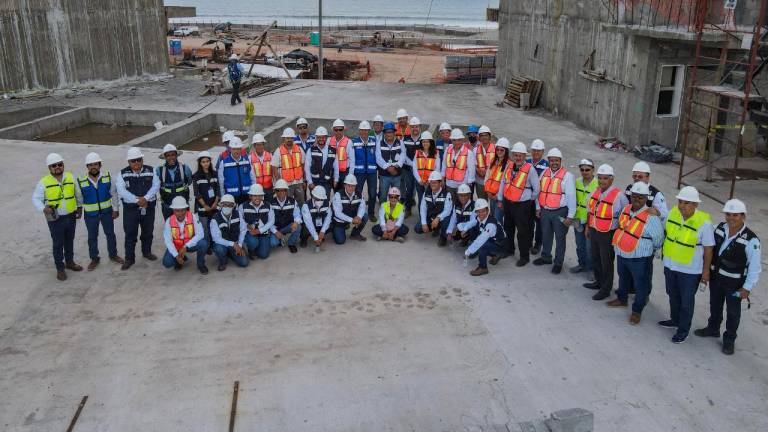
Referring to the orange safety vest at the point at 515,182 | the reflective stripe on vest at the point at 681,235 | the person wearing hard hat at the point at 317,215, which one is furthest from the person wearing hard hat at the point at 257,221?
the reflective stripe on vest at the point at 681,235

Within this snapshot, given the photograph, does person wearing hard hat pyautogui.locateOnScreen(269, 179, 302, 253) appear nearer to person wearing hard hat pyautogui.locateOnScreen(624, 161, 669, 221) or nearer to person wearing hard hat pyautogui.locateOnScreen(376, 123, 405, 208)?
person wearing hard hat pyautogui.locateOnScreen(376, 123, 405, 208)

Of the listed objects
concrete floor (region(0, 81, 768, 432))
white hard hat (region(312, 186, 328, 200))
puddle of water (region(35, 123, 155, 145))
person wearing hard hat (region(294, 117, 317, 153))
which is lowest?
puddle of water (region(35, 123, 155, 145))

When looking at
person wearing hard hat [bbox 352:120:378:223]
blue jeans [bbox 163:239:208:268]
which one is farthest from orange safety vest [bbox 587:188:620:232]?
blue jeans [bbox 163:239:208:268]

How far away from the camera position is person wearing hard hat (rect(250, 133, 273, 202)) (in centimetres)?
936

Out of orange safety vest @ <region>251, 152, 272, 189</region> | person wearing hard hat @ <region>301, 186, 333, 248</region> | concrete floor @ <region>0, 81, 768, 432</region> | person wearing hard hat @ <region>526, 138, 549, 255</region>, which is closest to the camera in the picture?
concrete floor @ <region>0, 81, 768, 432</region>

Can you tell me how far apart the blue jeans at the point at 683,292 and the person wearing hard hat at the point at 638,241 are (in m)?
0.32

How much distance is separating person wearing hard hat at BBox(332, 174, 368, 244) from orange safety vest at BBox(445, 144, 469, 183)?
4.71 ft

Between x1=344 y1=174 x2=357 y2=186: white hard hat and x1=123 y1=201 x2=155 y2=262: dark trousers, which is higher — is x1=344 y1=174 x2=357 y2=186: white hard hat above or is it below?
above

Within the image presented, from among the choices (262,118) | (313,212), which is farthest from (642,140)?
(262,118)

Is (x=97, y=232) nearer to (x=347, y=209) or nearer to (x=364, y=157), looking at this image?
(x=347, y=209)

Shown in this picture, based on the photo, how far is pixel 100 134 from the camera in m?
19.0

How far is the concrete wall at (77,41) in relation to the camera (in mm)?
20609

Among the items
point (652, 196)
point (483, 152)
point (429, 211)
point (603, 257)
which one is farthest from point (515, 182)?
point (652, 196)

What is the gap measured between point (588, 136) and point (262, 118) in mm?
9591
